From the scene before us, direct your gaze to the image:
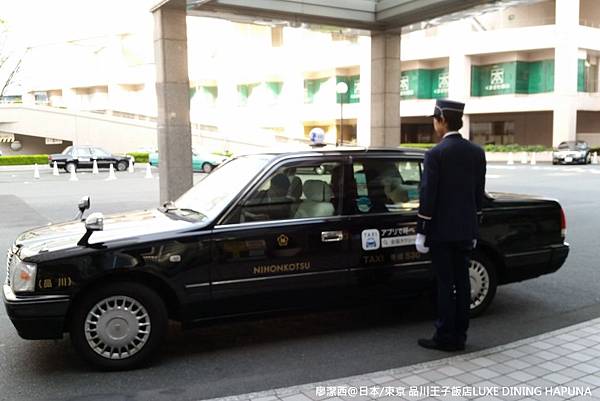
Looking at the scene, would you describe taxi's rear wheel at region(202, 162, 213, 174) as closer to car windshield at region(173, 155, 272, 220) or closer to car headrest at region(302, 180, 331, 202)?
car windshield at region(173, 155, 272, 220)

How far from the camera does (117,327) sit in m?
4.35

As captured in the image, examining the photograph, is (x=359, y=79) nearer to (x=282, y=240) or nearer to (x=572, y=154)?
(x=572, y=154)

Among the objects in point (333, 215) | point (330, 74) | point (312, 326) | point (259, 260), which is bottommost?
point (312, 326)

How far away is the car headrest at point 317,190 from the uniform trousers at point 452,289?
1.05 m

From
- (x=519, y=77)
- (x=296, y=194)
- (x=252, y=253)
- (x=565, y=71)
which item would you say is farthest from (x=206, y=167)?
(x=252, y=253)

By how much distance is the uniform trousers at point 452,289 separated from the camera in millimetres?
4594

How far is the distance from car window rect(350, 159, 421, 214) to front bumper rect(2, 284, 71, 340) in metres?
2.51

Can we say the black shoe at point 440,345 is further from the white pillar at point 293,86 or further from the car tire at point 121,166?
the white pillar at point 293,86

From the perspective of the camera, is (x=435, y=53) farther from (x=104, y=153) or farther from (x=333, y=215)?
(x=333, y=215)

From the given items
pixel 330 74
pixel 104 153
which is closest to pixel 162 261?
pixel 104 153

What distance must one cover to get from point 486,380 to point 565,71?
3980 cm

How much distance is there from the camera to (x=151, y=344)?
4426mm

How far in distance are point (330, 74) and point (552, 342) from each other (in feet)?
155

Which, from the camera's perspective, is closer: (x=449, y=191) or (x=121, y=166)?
(x=449, y=191)
